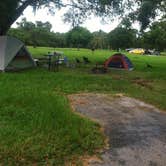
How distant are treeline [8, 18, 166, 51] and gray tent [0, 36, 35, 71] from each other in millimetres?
26323

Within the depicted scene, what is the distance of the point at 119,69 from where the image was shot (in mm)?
15758

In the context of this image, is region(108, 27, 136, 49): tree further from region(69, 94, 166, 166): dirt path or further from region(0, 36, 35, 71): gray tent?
region(69, 94, 166, 166): dirt path

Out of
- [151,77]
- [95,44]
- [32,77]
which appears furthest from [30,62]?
[95,44]

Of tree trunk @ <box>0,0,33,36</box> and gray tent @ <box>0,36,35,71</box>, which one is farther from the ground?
tree trunk @ <box>0,0,33,36</box>

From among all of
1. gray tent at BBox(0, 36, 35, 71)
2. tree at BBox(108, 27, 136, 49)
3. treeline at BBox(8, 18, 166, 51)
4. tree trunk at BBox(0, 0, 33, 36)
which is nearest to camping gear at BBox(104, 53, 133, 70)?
gray tent at BBox(0, 36, 35, 71)

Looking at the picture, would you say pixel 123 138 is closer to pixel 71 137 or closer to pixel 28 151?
pixel 71 137

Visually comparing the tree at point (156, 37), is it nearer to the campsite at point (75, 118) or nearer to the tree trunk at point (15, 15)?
the tree trunk at point (15, 15)

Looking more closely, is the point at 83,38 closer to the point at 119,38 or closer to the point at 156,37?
the point at 119,38

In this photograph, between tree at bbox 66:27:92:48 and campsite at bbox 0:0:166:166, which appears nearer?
campsite at bbox 0:0:166:166

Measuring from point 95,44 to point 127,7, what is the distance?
54.1 m

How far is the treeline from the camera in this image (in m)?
42.2

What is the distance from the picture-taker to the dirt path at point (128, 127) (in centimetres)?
405

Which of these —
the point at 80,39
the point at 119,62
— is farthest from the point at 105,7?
the point at 80,39

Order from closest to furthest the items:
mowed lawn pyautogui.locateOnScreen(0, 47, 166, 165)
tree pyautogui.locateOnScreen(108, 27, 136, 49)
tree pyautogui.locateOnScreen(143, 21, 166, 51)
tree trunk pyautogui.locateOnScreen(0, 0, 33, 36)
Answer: mowed lawn pyautogui.locateOnScreen(0, 47, 166, 165), tree trunk pyautogui.locateOnScreen(0, 0, 33, 36), tree pyautogui.locateOnScreen(143, 21, 166, 51), tree pyautogui.locateOnScreen(108, 27, 136, 49)
